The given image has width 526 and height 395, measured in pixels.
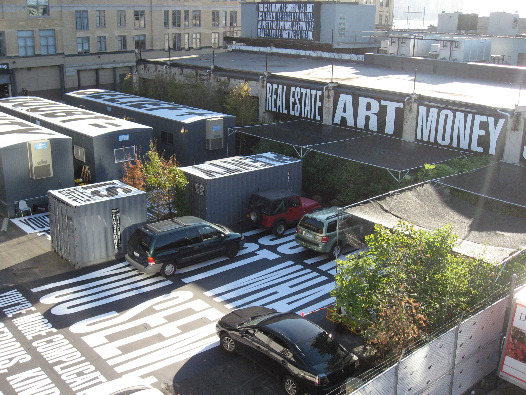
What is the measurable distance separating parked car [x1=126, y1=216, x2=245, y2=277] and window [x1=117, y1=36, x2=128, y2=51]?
50.2 meters

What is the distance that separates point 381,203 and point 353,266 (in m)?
5.57

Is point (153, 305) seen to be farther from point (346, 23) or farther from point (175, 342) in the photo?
point (346, 23)

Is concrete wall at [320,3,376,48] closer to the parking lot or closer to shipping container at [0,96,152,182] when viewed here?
shipping container at [0,96,152,182]

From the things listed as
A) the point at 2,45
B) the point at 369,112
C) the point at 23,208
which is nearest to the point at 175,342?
the point at 23,208

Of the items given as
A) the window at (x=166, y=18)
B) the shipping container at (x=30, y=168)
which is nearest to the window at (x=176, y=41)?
the window at (x=166, y=18)

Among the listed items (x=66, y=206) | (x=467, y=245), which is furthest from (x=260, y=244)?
(x=467, y=245)

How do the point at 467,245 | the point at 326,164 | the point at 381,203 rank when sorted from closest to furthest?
the point at 467,245 → the point at 381,203 → the point at 326,164

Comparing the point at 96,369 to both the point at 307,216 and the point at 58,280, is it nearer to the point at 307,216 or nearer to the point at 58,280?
the point at 58,280

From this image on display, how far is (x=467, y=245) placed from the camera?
55.2ft

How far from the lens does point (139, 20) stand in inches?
2699

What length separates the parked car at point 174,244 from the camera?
66.3 ft

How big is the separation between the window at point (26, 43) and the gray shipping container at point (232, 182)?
127 feet

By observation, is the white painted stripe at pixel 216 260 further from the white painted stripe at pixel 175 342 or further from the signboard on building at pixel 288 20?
the signboard on building at pixel 288 20

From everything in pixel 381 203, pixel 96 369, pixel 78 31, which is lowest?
pixel 96 369
